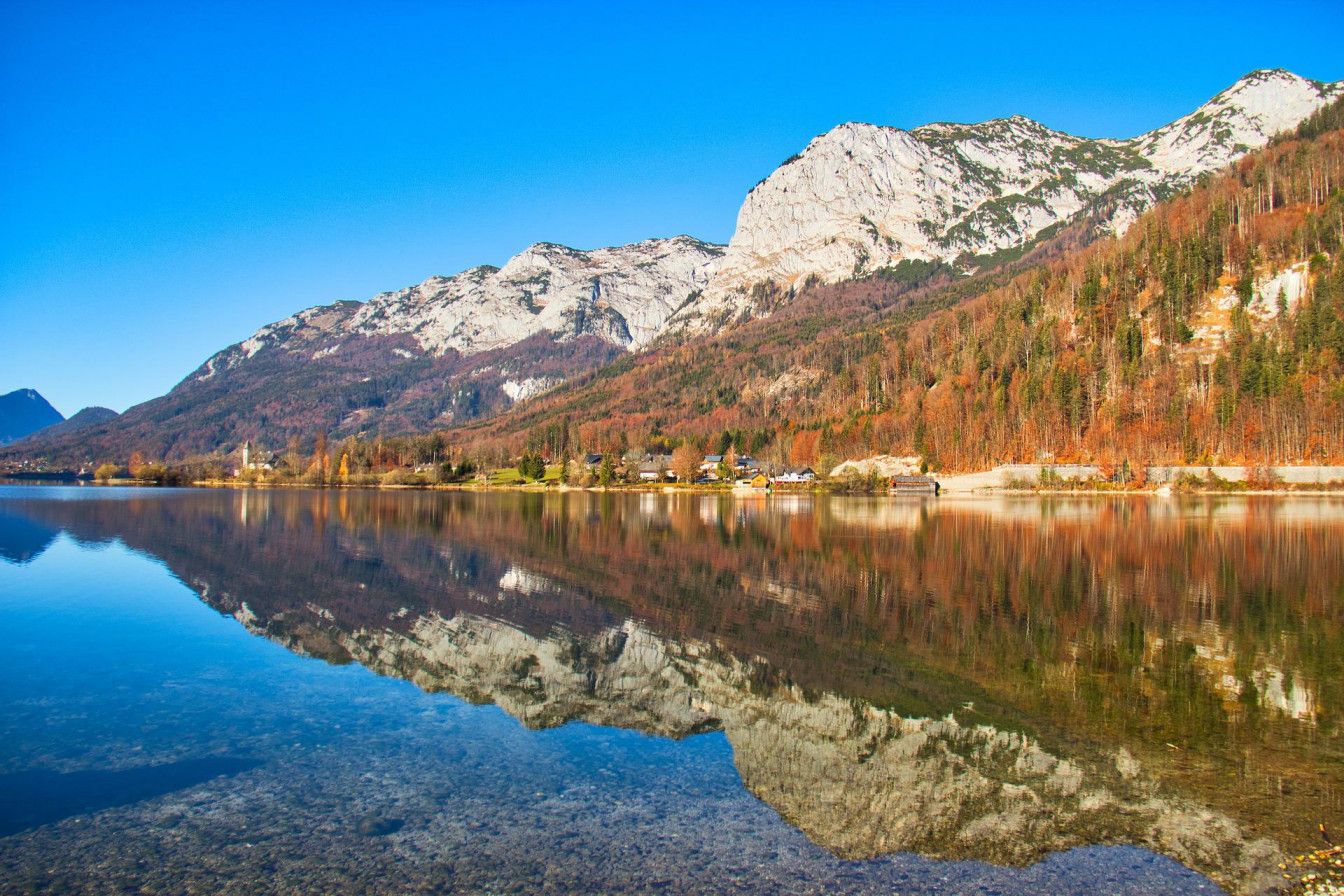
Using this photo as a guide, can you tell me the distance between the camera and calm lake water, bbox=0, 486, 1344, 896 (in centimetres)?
813

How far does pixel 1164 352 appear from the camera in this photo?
11081 centimetres

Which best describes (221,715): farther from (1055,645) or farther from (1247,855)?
(1055,645)

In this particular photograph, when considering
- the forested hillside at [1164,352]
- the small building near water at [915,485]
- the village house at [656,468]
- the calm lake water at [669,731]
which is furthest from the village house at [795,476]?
the calm lake water at [669,731]

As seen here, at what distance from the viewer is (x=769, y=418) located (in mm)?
189750

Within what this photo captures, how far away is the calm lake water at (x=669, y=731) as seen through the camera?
8133 mm

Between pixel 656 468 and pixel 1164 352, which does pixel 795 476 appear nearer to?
pixel 656 468

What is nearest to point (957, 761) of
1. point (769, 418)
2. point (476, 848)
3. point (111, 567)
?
point (476, 848)

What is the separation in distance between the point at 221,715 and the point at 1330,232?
144928 mm

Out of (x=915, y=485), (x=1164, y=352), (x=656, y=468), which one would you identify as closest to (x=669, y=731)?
(x=915, y=485)

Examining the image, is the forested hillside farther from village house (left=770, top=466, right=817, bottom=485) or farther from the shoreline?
the shoreline

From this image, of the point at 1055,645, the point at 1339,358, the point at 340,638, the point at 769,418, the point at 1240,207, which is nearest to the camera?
the point at 1055,645

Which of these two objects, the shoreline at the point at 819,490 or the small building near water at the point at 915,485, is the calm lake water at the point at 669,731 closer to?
the shoreline at the point at 819,490

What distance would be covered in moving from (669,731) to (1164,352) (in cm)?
12323

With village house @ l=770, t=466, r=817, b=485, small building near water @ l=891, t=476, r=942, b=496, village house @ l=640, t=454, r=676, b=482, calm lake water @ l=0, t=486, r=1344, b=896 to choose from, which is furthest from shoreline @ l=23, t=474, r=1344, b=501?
calm lake water @ l=0, t=486, r=1344, b=896
